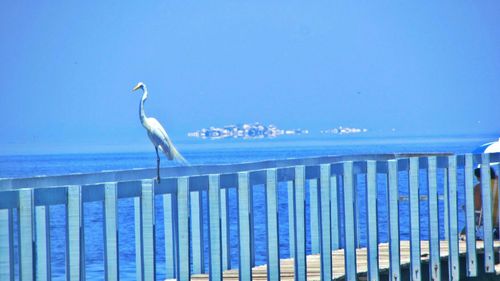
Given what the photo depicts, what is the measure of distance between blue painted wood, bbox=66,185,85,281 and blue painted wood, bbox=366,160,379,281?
4.23 meters

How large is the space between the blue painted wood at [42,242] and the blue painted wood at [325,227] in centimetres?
339

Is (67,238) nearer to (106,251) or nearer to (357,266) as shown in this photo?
(106,251)

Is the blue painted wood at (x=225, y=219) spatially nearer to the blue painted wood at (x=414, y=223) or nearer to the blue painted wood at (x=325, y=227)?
the blue painted wood at (x=325, y=227)

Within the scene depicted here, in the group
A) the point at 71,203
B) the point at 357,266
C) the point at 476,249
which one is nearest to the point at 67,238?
the point at 71,203

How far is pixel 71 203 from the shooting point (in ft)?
33.3

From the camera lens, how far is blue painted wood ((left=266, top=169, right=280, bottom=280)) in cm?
1227

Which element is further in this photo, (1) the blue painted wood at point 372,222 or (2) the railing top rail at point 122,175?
(1) the blue painted wood at point 372,222

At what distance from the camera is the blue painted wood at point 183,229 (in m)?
11.1

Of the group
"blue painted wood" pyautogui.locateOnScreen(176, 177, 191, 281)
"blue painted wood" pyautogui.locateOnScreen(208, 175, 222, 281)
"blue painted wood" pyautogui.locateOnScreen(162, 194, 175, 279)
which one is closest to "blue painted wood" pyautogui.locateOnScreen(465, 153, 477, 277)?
"blue painted wood" pyautogui.locateOnScreen(162, 194, 175, 279)

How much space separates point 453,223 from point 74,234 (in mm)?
5781

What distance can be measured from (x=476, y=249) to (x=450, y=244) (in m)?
0.99

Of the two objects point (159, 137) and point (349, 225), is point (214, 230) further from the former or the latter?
point (159, 137)

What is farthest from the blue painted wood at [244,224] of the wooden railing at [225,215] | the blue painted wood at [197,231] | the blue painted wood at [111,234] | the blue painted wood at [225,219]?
the blue painted wood at [111,234]

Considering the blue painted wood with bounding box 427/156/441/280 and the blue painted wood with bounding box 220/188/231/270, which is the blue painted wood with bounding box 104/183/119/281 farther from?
the blue painted wood with bounding box 427/156/441/280
